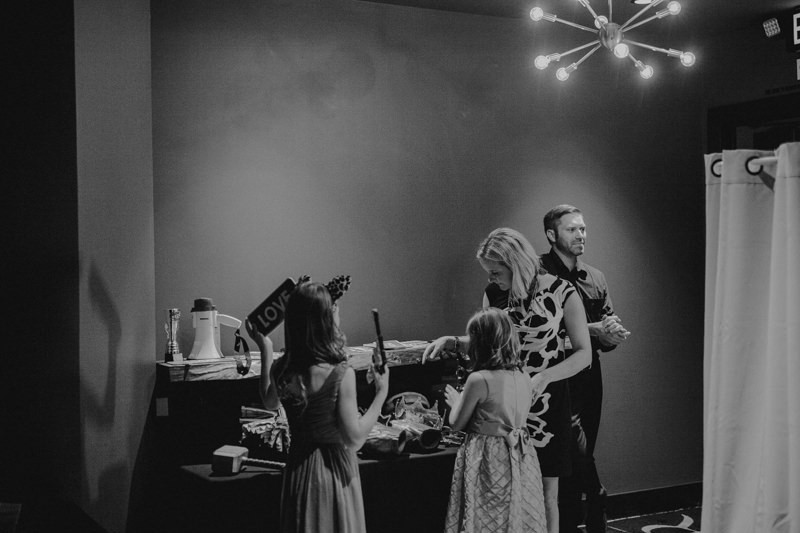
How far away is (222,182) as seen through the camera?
155 inches

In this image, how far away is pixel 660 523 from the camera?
479 centimetres

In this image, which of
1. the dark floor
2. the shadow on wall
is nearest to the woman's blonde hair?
the shadow on wall

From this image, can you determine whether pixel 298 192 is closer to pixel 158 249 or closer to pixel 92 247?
pixel 158 249

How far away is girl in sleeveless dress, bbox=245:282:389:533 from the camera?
2.58 m

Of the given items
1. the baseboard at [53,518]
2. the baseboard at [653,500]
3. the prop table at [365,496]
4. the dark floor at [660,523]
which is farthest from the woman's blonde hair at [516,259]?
the baseboard at [653,500]

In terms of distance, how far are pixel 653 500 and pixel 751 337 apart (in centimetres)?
362

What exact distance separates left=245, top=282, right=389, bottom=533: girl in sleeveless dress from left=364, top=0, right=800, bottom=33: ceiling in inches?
94.1

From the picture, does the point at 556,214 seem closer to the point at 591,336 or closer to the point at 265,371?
the point at 591,336

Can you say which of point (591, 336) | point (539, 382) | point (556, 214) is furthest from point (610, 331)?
point (539, 382)

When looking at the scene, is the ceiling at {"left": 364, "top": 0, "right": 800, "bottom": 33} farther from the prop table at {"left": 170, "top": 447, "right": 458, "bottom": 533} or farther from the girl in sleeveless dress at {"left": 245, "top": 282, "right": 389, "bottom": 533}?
the prop table at {"left": 170, "top": 447, "right": 458, "bottom": 533}

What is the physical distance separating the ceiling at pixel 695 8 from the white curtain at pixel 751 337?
9.19 ft

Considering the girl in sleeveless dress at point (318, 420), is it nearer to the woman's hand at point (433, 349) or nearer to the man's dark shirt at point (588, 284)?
the woman's hand at point (433, 349)

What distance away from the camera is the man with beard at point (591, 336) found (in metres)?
3.87

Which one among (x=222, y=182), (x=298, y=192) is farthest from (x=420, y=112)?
(x=222, y=182)
